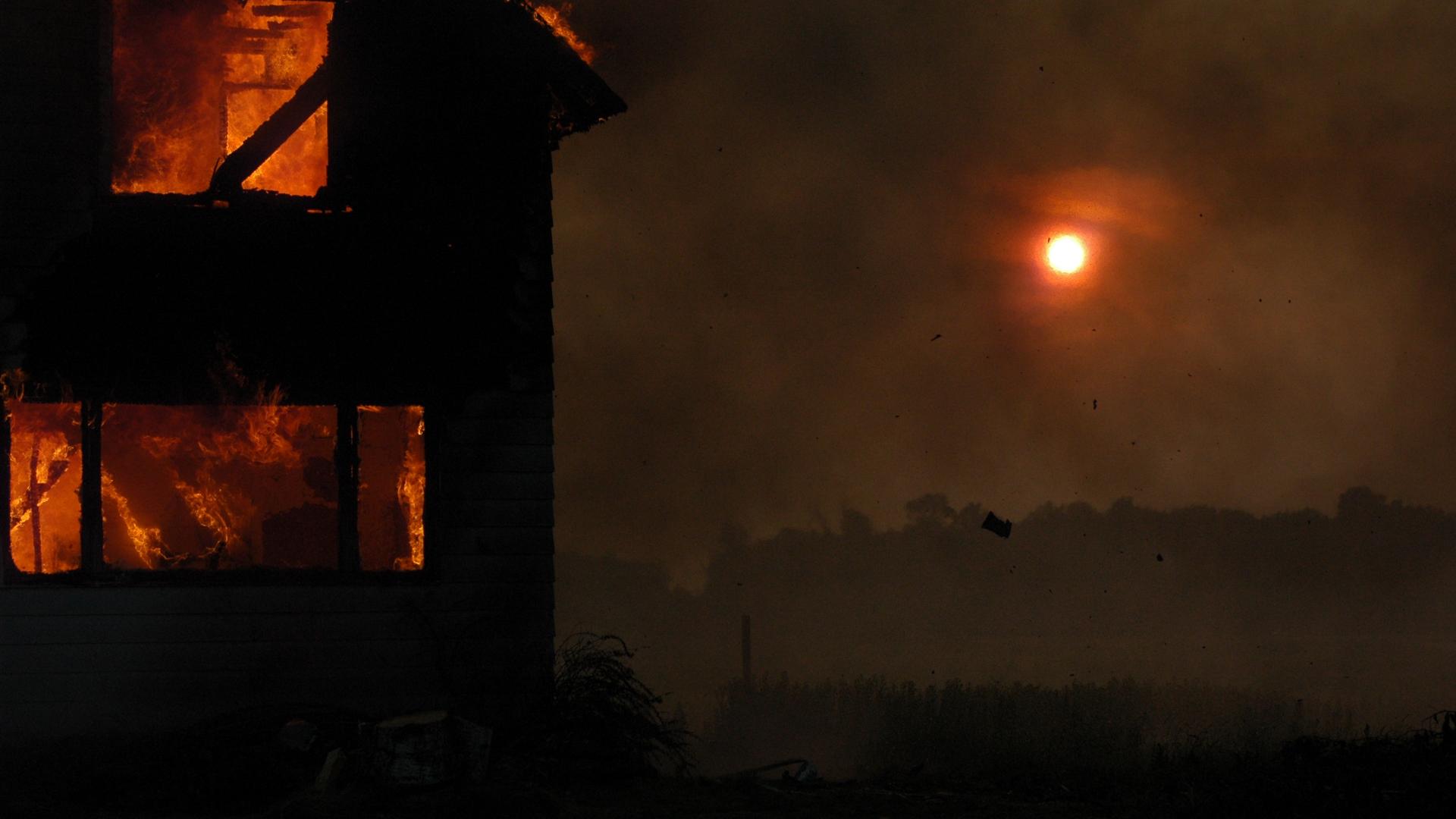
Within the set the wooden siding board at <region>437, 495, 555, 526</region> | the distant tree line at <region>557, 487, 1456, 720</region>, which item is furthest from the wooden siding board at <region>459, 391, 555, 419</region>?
the distant tree line at <region>557, 487, 1456, 720</region>

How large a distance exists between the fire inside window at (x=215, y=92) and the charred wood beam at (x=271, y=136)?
12 millimetres

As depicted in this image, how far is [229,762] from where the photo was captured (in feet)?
34.1

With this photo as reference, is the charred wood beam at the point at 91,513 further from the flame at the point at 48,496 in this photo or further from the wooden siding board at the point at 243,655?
the wooden siding board at the point at 243,655

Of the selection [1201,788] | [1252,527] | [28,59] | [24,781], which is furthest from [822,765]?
[1252,527]

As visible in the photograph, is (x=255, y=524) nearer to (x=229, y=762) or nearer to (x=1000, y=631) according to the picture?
(x=229, y=762)

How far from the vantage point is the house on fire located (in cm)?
1162

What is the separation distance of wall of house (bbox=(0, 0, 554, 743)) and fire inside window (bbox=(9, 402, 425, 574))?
0.27m

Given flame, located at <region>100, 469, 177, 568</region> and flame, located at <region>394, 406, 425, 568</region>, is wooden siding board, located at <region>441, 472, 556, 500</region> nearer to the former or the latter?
flame, located at <region>394, 406, 425, 568</region>

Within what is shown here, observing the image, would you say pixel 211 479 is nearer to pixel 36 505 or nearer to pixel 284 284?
pixel 36 505

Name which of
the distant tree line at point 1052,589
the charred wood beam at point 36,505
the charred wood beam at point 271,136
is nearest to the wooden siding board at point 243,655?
the charred wood beam at point 36,505

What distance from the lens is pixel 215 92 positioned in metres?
12.3

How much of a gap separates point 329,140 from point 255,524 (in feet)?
10.7

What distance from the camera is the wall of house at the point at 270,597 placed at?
11.5 metres

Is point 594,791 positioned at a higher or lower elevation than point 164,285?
lower
